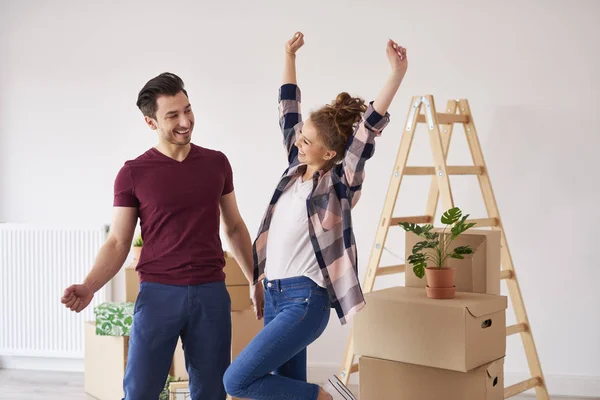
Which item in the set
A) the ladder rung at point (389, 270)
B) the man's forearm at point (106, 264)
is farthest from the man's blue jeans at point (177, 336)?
the ladder rung at point (389, 270)

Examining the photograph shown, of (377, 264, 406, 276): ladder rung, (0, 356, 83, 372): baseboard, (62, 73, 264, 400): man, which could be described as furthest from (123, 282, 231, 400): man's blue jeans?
(0, 356, 83, 372): baseboard

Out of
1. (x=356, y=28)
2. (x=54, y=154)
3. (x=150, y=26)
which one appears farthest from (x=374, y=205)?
(x=54, y=154)

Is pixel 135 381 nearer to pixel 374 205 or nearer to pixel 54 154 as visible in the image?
pixel 374 205

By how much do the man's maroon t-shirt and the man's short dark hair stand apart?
140 millimetres

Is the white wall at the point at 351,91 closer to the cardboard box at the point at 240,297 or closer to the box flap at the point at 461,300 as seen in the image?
the cardboard box at the point at 240,297

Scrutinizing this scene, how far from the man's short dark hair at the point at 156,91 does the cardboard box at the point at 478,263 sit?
1.01 meters

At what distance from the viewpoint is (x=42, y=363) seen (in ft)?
14.2

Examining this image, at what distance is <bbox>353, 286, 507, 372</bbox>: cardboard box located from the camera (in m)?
2.32

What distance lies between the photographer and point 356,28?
3.90 meters

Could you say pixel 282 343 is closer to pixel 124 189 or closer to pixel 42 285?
pixel 124 189

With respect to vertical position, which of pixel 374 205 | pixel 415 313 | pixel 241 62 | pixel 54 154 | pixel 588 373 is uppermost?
pixel 241 62

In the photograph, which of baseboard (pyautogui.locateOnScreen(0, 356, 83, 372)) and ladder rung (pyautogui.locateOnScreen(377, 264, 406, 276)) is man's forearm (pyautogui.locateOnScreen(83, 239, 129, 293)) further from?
baseboard (pyautogui.locateOnScreen(0, 356, 83, 372))

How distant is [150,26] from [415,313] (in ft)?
8.29

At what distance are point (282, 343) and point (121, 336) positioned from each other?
1547 millimetres
